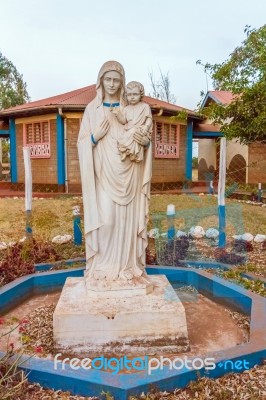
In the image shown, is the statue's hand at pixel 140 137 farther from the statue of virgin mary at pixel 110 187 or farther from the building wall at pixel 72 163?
the building wall at pixel 72 163

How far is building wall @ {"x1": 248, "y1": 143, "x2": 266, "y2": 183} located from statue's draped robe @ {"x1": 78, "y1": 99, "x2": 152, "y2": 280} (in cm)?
1413

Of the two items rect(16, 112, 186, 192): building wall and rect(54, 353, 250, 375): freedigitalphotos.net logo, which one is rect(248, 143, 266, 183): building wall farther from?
rect(54, 353, 250, 375): freedigitalphotos.net logo

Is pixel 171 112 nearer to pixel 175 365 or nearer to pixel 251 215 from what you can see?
→ pixel 251 215

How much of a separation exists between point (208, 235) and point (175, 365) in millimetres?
4398

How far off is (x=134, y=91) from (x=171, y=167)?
12903 millimetres

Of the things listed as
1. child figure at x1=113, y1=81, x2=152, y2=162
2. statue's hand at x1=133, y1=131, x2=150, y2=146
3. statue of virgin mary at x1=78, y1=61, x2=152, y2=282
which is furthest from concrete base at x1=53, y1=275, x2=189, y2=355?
statue's hand at x1=133, y1=131, x2=150, y2=146

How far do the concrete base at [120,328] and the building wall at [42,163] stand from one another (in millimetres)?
11994

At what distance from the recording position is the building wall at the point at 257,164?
53.2 ft

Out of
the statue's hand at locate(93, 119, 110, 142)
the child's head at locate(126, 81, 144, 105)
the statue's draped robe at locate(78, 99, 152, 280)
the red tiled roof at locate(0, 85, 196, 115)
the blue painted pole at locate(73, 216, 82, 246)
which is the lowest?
the blue painted pole at locate(73, 216, 82, 246)

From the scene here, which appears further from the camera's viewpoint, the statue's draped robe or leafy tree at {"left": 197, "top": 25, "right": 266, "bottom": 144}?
leafy tree at {"left": 197, "top": 25, "right": 266, "bottom": 144}

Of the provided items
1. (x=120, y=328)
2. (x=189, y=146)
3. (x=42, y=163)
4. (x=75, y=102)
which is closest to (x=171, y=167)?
(x=189, y=146)

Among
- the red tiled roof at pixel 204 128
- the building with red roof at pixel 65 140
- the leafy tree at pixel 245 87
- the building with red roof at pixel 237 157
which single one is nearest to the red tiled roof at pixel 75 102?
the building with red roof at pixel 65 140

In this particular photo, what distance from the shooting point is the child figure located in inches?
122

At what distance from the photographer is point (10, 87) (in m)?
29.6
